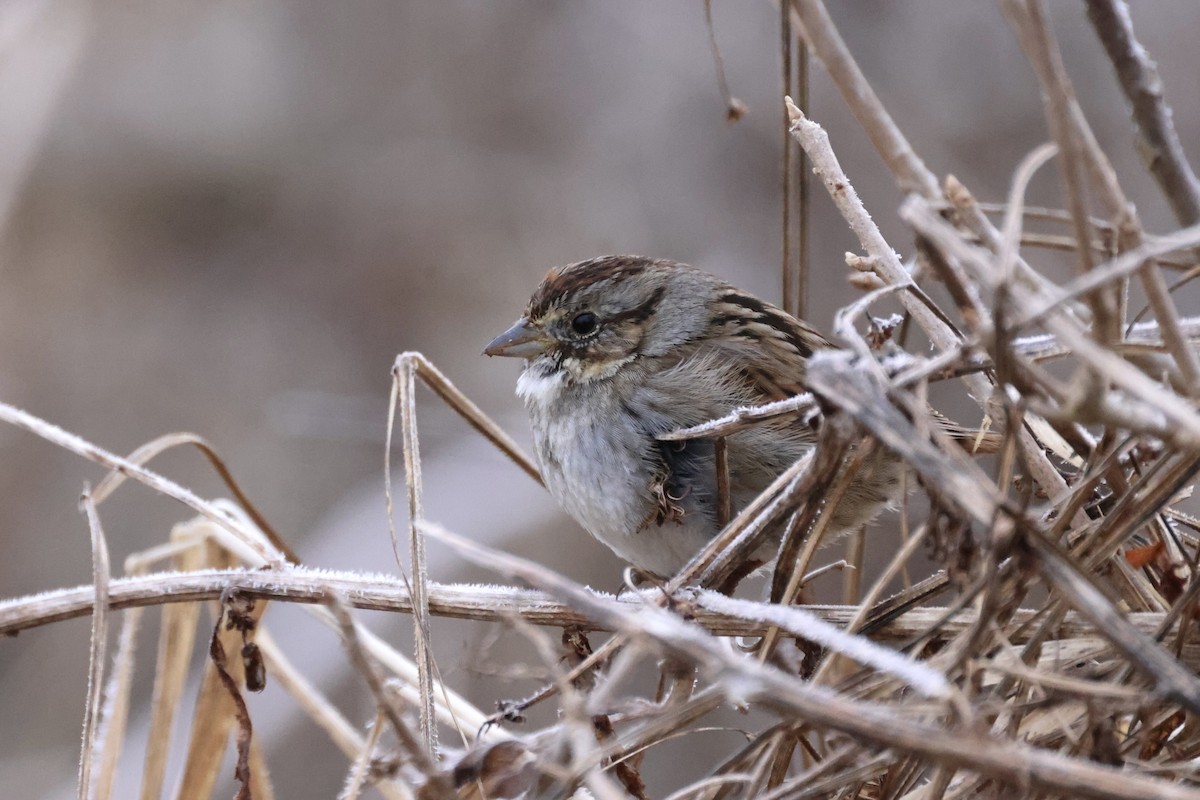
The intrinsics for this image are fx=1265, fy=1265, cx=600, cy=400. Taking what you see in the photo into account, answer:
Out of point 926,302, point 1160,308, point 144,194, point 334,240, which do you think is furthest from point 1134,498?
point 144,194

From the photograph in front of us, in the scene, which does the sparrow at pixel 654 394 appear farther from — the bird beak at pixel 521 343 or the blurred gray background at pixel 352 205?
the blurred gray background at pixel 352 205

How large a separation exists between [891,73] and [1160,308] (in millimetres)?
4594

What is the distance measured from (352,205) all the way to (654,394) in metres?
5.10

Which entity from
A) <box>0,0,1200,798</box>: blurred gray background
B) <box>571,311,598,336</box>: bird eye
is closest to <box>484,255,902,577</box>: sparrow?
<box>571,311,598,336</box>: bird eye

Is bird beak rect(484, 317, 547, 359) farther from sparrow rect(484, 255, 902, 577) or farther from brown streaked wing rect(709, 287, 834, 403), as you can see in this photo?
brown streaked wing rect(709, 287, 834, 403)

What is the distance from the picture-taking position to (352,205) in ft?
23.3

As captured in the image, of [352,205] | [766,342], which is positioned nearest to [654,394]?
[766,342]

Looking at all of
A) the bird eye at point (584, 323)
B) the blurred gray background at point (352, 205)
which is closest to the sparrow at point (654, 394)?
the bird eye at point (584, 323)

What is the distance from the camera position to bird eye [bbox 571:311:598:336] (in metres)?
2.57

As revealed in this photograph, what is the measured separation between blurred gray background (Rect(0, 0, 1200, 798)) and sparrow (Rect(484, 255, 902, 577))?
6.15 ft

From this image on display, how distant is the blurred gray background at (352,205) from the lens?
5.26 meters

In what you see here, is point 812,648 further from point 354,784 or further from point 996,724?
point 354,784

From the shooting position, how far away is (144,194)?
279 inches

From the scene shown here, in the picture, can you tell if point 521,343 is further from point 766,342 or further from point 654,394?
point 766,342
